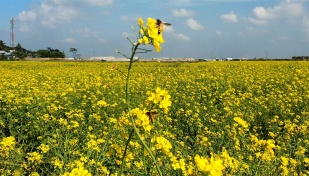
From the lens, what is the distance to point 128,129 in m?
4.30

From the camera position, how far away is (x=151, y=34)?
1303 mm

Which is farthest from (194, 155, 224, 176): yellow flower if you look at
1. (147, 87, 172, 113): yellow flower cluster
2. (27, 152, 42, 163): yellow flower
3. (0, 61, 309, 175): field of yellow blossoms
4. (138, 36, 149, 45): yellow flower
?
(27, 152, 42, 163): yellow flower

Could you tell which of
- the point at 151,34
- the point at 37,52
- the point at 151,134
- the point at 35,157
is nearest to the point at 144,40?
the point at 151,34

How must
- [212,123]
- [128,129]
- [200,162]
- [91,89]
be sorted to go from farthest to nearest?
[91,89], [212,123], [128,129], [200,162]

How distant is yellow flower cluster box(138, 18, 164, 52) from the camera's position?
4.27 ft

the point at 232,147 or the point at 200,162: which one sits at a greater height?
the point at 200,162

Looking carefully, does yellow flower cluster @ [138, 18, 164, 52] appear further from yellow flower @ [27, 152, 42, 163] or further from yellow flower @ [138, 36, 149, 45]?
yellow flower @ [27, 152, 42, 163]

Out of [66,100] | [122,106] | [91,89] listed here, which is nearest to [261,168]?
[122,106]

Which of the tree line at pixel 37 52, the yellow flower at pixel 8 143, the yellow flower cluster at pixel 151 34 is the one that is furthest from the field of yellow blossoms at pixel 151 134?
the tree line at pixel 37 52

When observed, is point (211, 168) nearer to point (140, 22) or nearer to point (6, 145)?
point (140, 22)

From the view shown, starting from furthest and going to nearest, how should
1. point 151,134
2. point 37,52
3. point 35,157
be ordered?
point 37,52 < point 151,134 < point 35,157

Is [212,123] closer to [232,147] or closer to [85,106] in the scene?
[232,147]

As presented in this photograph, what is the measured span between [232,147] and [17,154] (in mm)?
2119

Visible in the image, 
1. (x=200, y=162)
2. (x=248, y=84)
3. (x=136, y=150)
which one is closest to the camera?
(x=200, y=162)
